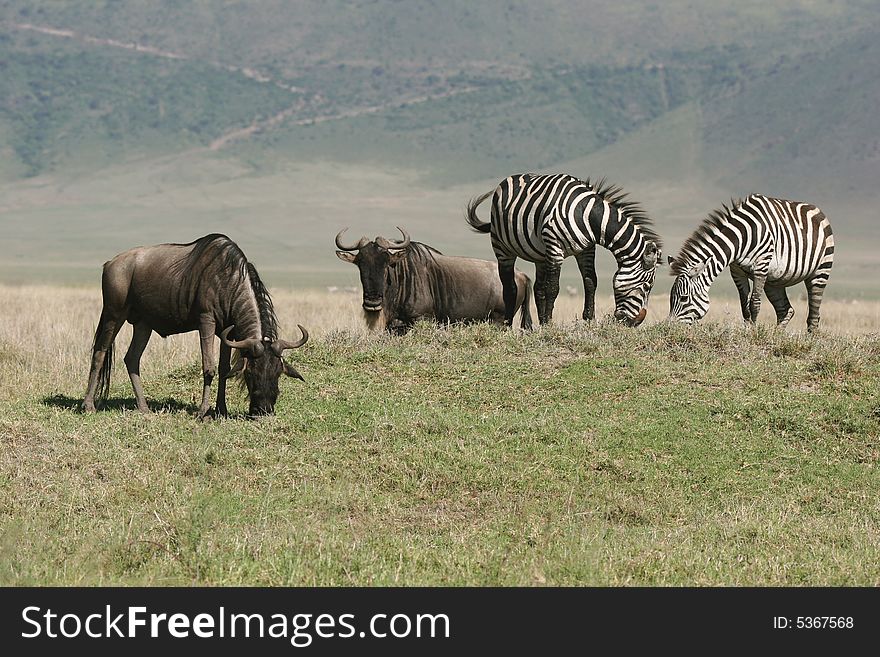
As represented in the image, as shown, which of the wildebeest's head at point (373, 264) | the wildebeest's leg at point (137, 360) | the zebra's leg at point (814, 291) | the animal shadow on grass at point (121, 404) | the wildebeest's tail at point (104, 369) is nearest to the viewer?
the wildebeest's leg at point (137, 360)

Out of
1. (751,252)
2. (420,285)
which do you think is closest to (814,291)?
(751,252)

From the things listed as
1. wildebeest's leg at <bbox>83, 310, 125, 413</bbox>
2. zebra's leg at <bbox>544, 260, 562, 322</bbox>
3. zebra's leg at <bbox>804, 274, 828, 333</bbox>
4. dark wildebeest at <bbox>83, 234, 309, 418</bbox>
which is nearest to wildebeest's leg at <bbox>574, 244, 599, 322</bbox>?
zebra's leg at <bbox>544, 260, 562, 322</bbox>

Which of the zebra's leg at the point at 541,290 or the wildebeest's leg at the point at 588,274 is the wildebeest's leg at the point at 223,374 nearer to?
the zebra's leg at the point at 541,290

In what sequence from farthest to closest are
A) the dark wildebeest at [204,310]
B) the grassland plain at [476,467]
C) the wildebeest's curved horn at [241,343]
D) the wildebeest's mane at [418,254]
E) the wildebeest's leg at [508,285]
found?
the wildebeest's leg at [508,285] < the wildebeest's mane at [418,254] < the dark wildebeest at [204,310] < the wildebeest's curved horn at [241,343] < the grassland plain at [476,467]

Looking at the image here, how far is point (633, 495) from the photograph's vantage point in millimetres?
9430

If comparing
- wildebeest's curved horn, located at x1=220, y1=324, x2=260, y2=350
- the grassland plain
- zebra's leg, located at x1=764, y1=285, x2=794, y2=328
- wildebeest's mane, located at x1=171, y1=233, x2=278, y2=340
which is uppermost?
wildebeest's mane, located at x1=171, y1=233, x2=278, y2=340

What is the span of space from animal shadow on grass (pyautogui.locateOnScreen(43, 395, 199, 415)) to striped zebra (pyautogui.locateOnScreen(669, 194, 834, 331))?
6.24 m

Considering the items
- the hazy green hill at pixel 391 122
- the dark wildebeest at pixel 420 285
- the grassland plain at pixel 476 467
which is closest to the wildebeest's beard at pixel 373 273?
the dark wildebeest at pixel 420 285

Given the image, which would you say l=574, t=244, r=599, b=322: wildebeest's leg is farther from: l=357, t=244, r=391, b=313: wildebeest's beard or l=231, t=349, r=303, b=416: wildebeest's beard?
l=231, t=349, r=303, b=416: wildebeest's beard

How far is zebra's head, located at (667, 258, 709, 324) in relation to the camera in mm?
15250

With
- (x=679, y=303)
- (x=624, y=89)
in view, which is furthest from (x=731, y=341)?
(x=624, y=89)

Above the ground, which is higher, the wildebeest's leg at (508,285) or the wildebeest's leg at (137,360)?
the wildebeest's leg at (508,285)

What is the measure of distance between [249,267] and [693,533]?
5.13 metres

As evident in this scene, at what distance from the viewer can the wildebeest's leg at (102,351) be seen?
12.2 meters
